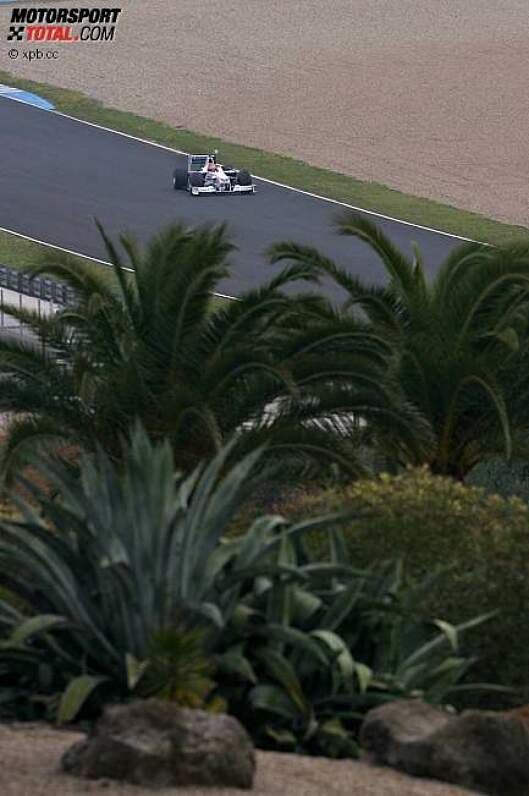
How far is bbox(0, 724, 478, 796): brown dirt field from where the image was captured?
8.16m

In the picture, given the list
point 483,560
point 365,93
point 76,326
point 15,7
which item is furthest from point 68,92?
point 483,560

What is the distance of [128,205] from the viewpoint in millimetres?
54406

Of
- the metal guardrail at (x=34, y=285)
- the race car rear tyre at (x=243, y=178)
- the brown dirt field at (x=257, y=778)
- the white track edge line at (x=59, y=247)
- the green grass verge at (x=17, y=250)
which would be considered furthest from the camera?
the race car rear tyre at (x=243, y=178)

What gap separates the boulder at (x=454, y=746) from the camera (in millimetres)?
9148

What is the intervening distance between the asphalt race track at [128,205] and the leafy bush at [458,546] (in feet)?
100

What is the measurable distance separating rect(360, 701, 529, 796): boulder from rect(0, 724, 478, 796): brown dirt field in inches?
4.7

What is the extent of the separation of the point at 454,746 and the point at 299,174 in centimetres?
5188

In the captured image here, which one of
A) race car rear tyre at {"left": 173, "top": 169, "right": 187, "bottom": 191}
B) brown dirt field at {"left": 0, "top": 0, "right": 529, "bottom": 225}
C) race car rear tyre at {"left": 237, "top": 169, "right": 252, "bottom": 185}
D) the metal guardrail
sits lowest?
the metal guardrail

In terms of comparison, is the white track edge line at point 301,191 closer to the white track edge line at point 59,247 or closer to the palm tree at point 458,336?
the white track edge line at point 59,247

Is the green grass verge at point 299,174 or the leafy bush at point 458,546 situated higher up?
the leafy bush at point 458,546

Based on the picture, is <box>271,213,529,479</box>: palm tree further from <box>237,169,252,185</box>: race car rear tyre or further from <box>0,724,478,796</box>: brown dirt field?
<box>237,169,252,185</box>: race car rear tyre

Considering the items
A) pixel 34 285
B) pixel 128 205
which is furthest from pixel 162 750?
pixel 128 205

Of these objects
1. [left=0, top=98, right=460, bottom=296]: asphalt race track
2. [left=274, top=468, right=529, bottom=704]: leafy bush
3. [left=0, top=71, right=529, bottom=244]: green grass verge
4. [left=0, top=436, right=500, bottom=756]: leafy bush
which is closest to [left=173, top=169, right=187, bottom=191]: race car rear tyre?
[left=0, top=98, right=460, bottom=296]: asphalt race track

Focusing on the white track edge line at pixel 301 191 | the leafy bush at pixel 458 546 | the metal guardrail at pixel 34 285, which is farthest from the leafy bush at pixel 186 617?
the white track edge line at pixel 301 191
